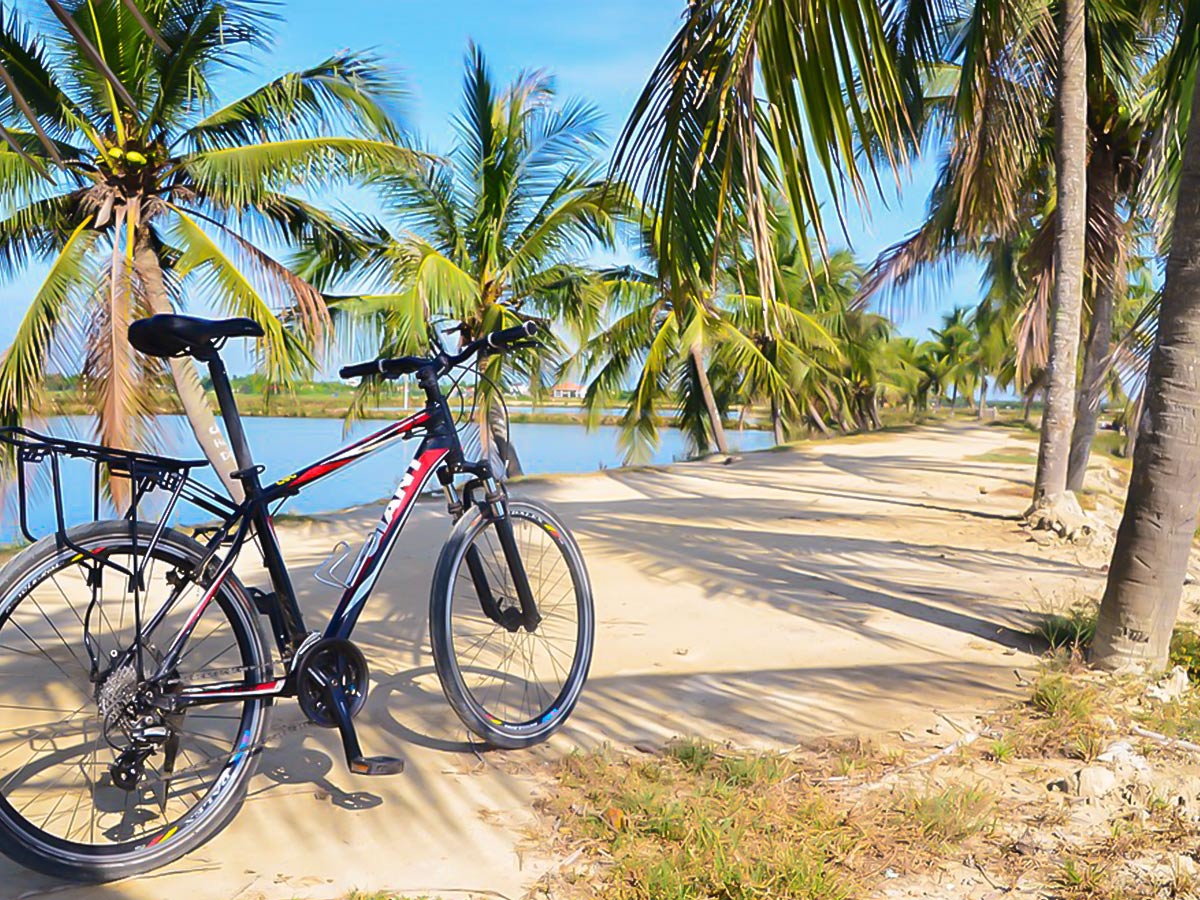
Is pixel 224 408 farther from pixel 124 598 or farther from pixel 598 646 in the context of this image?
pixel 598 646

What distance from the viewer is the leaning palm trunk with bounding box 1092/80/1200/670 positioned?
13.4 ft

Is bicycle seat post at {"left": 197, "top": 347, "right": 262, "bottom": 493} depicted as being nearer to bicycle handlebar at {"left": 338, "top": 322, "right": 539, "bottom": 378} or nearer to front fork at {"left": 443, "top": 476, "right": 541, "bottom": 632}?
bicycle handlebar at {"left": 338, "top": 322, "right": 539, "bottom": 378}

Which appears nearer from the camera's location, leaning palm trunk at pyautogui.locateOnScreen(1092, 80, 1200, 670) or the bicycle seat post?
the bicycle seat post

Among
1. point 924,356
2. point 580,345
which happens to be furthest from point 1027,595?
point 924,356

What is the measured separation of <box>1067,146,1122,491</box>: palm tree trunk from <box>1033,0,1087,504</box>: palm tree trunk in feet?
7.97

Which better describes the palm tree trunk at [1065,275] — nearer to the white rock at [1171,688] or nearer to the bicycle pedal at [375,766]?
the white rock at [1171,688]

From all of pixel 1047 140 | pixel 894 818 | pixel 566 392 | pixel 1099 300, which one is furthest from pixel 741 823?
pixel 566 392

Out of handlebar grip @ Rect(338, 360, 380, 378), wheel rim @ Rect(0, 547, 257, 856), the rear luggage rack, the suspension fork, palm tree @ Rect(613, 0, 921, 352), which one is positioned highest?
palm tree @ Rect(613, 0, 921, 352)

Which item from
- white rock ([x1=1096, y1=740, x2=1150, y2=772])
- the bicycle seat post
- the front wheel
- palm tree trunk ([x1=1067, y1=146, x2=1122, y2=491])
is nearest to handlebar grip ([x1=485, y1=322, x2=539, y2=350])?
the front wheel

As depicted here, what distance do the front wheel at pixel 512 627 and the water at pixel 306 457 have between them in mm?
404

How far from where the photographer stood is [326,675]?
2.84 metres

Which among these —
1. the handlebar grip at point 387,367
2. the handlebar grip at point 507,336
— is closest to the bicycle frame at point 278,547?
the handlebar grip at point 387,367

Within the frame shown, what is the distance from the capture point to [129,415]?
9023 millimetres

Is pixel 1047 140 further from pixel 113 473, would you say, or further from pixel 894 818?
pixel 113 473
